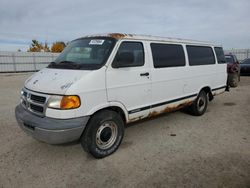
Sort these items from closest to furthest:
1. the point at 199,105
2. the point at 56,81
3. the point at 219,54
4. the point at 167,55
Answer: the point at 56,81
the point at 167,55
the point at 199,105
the point at 219,54

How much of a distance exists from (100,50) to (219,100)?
625cm

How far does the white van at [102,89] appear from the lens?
3.32 m

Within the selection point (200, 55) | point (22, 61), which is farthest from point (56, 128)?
point (22, 61)

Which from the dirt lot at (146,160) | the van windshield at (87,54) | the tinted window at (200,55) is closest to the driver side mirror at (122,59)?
the van windshield at (87,54)

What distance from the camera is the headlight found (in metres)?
3.26

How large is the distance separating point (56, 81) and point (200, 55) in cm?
420

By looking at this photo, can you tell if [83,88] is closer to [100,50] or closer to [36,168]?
[100,50]

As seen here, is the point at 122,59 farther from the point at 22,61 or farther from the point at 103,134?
the point at 22,61

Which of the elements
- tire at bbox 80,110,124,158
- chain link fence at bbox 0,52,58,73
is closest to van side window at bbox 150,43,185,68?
tire at bbox 80,110,124,158

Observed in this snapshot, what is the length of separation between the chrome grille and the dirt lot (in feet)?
3.04

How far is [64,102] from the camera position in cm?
326

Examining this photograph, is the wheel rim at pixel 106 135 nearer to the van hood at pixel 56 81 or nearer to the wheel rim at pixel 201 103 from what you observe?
the van hood at pixel 56 81

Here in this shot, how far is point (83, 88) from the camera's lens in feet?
11.0

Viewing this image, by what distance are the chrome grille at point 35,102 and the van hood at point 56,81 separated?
0.28 ft
